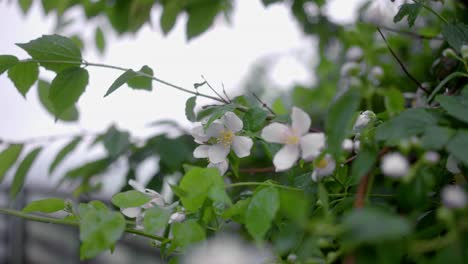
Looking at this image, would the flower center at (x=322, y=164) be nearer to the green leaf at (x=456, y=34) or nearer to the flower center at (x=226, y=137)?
the flower center at (x=226, y=137)

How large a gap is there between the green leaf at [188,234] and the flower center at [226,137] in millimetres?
121

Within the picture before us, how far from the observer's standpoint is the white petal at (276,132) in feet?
1.60

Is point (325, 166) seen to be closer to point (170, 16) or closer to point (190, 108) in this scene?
point (190, 108)

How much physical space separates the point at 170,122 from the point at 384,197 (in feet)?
2.20

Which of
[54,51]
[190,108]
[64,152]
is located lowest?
[64,152]

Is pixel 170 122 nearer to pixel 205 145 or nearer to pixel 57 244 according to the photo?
pixel 205 145

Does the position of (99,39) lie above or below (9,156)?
above

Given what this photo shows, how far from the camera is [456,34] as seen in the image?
2.00 feet

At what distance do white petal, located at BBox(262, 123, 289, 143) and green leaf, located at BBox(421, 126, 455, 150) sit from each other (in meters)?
0.14

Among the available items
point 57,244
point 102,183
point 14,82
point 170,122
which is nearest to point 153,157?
point 170,122

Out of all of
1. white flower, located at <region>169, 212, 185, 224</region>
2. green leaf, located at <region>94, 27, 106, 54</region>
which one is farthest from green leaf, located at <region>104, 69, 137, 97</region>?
green leaf, located at <region>94, 27, 106, 54</region>

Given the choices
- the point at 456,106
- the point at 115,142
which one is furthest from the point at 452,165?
the point at 115,142

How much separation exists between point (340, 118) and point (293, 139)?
12cm

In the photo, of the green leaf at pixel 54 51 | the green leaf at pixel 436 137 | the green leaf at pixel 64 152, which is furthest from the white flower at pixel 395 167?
the green leaf at pixel 64 152
